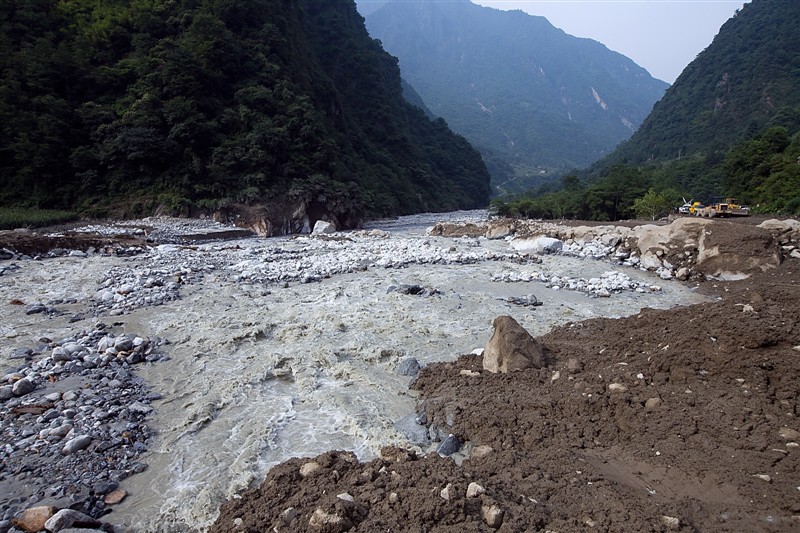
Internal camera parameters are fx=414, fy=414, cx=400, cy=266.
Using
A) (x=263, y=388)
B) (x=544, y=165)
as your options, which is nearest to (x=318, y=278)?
(x=263, y=388)

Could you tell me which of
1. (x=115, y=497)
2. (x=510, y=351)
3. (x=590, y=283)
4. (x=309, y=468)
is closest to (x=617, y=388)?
(x=510, y=351)

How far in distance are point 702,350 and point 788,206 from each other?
27.4 metres

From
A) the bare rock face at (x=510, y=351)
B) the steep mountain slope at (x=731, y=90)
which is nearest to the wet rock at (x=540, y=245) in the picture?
the bare rock face at (x=510, y=351)

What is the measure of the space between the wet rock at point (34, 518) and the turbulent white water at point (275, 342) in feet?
1.48

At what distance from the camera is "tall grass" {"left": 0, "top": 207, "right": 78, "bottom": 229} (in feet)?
65.2

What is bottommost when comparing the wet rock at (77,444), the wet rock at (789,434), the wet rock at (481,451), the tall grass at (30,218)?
the wet rock at (77,444)

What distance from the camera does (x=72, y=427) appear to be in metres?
4.61

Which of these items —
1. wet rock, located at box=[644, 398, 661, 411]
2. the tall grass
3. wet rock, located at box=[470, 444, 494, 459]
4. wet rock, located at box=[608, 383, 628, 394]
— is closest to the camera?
wet rock, located at box=[470, 444, 494, 459]

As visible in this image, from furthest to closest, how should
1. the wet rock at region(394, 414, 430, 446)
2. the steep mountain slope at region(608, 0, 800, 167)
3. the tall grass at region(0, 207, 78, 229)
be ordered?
the steep mountain slope at region(608, 0, 800, 167) → the tall grass at region(0, 207, 78, 229) → the wet rock at region(394, 414, 430, 446)

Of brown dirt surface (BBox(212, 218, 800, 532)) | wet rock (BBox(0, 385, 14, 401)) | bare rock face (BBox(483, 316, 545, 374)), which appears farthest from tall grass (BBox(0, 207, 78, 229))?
bare rock face (BBox(483, 316, 545, 374))

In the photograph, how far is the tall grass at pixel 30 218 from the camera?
1986 cm

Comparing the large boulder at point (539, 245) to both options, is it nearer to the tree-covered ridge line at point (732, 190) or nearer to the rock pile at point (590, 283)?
the rock pile at point (590, 283)

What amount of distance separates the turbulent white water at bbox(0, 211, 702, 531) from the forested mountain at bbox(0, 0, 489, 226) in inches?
625

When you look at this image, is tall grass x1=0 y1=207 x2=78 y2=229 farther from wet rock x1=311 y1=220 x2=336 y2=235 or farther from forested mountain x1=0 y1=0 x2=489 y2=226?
wet rock x1=311 y1=220 x2=336 y2=235
